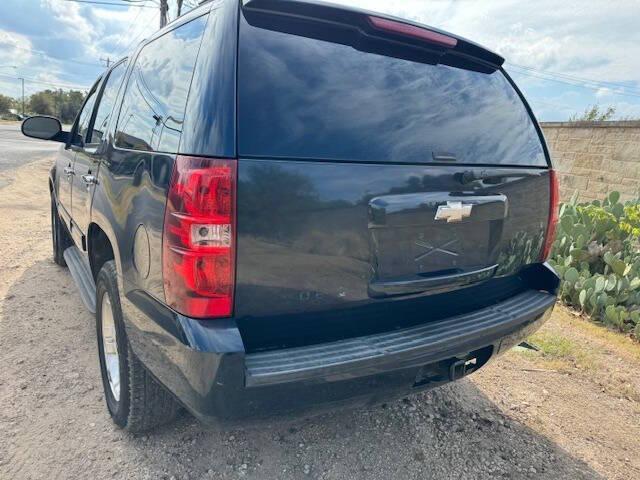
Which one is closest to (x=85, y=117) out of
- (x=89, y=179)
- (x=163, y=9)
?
(x=89, y=179)

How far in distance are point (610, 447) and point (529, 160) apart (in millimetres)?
1716

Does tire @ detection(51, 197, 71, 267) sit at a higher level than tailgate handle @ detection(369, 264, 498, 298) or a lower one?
lower

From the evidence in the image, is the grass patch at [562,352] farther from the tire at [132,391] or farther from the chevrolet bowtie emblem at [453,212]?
the tire at [132,391]

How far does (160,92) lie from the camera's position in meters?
2.06

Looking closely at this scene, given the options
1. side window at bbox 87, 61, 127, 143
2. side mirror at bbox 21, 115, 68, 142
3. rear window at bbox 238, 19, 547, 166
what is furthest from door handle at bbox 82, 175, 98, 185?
rear window at bbox 238, 19, 547, 166

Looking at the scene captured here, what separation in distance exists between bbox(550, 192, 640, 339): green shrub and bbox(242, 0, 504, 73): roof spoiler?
3030 mm

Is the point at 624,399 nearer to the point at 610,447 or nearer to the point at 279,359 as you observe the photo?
the point at 610,447

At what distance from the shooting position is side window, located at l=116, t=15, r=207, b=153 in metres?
1.81

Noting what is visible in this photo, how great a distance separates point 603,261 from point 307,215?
14.9 ft

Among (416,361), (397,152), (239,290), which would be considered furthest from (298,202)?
(416,361)

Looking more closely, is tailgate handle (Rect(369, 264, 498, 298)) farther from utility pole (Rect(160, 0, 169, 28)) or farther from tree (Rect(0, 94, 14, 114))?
tree (Rect(0, 94, 14, 114))

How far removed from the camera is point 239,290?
162 centimetres

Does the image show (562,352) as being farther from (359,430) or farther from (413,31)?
(413,31)

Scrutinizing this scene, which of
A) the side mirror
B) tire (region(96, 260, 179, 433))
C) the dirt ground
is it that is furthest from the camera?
the side mirror
